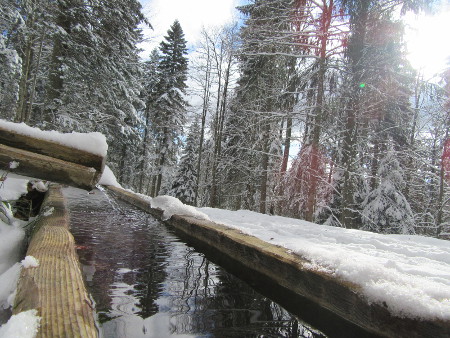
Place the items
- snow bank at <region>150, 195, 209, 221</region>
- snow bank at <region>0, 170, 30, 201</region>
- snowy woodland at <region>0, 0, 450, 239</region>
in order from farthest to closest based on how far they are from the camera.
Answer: snowy woodland at <region>0, 0, 450, 239</region> → snow bank at <region>150, 195, 209, 221</region> → snow bank at <region>0, 170, 30, 201</region>

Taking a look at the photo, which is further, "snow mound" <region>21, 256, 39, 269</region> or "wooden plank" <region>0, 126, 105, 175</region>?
"wooden plank" <region>0, 126, 105, 175</region>

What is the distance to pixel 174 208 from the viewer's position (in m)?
4.27

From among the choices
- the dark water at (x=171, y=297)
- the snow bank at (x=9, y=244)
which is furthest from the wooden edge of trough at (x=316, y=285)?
the snow bank at (x=9, y=244)

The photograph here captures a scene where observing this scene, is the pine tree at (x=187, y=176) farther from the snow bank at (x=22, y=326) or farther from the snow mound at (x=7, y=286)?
the snow bank at (x=22, y=326)

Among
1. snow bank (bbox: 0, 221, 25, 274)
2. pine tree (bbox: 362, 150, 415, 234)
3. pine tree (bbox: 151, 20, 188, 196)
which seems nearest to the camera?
snow bank (bbox: 0, 221, 25, 274)

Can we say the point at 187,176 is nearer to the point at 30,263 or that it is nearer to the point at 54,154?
the point at 54,154

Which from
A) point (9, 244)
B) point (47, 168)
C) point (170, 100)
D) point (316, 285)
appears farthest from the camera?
point (170, 100)

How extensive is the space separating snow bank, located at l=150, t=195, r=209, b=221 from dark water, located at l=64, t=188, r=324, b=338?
97 centimetres

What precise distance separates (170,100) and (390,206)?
16.9m

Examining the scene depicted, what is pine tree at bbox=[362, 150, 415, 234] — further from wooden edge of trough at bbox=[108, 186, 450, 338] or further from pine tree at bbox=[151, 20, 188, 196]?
pine tree at bbox=[151, 20, 188, 196]

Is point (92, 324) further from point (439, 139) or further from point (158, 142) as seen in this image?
point (158, 142)

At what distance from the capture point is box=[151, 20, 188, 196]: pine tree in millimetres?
21516

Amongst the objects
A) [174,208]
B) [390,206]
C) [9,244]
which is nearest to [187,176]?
[390,206]

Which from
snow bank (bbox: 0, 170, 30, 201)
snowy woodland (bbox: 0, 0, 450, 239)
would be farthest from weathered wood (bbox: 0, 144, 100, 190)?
snowy woodland (bbox: 0, 0, 450, 239)
